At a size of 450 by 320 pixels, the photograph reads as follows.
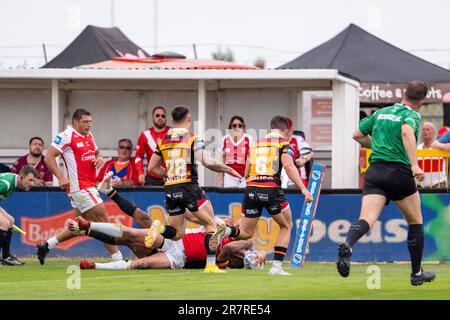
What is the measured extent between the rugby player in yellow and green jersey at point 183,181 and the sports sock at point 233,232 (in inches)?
1.3

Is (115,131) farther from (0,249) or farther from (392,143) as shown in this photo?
(392,143)

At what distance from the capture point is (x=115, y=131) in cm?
2316

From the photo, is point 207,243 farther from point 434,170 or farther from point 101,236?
point 434,170

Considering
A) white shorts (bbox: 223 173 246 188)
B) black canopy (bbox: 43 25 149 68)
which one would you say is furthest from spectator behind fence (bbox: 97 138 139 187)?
black canopy (bbox: 43 25 149 68)

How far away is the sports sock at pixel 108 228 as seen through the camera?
16.5 meters

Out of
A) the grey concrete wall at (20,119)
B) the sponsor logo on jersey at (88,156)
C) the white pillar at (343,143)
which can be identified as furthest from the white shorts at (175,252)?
the grey concrete wall at (20,119)

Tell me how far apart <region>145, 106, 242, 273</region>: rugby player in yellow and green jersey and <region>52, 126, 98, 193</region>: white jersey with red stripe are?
2058 millimetres

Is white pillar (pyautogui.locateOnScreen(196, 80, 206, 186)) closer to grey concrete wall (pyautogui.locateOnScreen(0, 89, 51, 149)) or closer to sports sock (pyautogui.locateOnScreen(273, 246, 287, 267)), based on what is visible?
grey concrete wall (pyautogui.locateOnScreen(0, 89, 51, 149))

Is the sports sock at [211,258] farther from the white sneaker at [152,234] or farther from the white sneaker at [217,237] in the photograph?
the white sneaker at [152,234]

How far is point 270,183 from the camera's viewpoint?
16219mm

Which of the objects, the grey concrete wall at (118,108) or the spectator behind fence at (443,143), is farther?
the grey concrete wall at (118,108)
